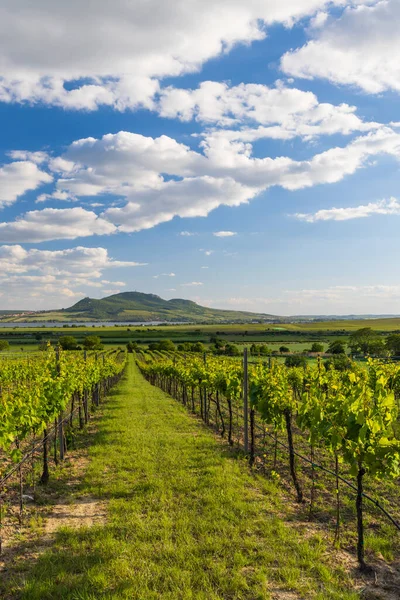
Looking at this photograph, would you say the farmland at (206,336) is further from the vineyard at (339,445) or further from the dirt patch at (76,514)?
the dirt patch at (76,514)

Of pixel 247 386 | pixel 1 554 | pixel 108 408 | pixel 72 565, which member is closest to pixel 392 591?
pixel 72 565

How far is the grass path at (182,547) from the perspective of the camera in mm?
4863

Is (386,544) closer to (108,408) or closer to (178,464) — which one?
(178,464)

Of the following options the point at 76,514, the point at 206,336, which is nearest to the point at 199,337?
the point at 206,336

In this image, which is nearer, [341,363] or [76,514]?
[76,514]

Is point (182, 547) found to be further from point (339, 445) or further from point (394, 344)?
point (394, 344)

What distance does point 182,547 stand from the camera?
576 centimetres

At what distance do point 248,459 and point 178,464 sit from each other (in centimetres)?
224

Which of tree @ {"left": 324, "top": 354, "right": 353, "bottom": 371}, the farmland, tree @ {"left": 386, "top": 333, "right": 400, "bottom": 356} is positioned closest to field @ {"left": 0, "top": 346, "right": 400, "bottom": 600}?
tree @ {"left": 324, "top": 354, "right": 353, "bottom": 371}

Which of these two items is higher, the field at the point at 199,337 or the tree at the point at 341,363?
the tree at the point at 341,363

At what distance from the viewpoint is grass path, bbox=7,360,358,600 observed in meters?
4.86

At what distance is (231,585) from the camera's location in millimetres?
4879

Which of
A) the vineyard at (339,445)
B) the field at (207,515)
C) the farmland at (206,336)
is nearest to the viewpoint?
the field at (207,515)

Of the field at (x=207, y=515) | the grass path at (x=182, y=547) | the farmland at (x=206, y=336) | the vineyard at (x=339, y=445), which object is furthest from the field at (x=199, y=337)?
the grass path at (x=182, y=547)
